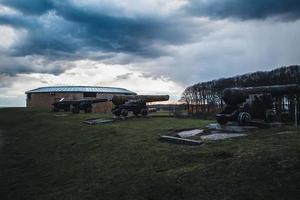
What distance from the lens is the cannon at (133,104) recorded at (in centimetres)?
2648

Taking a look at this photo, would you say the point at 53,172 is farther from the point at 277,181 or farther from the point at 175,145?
the point at 277,181

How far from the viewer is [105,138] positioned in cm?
1570

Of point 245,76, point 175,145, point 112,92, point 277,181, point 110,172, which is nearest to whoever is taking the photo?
point 277,181

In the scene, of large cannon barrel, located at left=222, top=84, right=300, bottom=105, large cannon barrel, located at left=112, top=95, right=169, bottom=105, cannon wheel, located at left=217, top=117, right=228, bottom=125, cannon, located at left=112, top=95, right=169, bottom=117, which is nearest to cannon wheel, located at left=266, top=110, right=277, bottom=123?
large cannon barrel, located at left=222, top=84, right=300, bottom=105

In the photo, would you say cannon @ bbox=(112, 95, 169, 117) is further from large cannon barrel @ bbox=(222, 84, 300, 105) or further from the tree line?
large cannon barrel @ bbox=(222, 84, 300, 105)

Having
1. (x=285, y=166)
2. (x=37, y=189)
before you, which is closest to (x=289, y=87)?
(x=285, y=166)

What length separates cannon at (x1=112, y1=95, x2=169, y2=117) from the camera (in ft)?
86.9

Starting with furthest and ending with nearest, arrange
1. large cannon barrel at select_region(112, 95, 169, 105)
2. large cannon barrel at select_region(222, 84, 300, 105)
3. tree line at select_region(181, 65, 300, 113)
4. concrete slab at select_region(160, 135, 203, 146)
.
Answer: tree line at select_region(181, 65, 300, 113) → large cannon barrel at select_region(112, 95, 169, 105) → large cannon barrel at select_region(222, 84, 300, 105) → concrete slab at select_region(160, 135, 203, 146)

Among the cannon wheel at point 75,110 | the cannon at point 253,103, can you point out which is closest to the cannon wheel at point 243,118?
the cannon at point 253,103

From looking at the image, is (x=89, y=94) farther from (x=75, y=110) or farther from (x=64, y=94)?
(x=75, y=110)

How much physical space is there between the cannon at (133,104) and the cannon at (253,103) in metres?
12.5

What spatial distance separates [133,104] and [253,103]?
1396cm

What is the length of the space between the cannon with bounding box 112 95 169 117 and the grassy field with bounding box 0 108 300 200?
37.1ft

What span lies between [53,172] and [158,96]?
17122 mm
